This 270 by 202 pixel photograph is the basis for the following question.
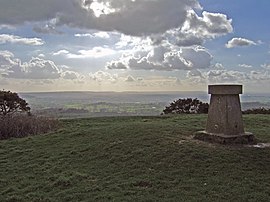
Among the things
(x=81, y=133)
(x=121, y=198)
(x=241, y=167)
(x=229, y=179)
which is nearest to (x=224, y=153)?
(x=241, y=167)

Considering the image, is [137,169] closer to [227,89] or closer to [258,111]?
[227,89]

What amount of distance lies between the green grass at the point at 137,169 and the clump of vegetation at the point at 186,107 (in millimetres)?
10896

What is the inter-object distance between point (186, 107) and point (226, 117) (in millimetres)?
13008

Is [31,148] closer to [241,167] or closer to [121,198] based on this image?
[121,198]

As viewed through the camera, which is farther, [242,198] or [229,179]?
[229,179]

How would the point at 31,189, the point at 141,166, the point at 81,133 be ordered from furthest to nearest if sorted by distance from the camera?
the point at 81,133 → the point at 141,166 → the point at 31,189

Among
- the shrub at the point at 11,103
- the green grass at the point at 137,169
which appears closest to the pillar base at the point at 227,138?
the green grass at the point at 137,169

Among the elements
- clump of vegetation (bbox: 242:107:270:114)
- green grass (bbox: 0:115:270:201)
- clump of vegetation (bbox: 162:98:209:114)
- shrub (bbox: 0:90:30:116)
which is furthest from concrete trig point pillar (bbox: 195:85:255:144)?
clump of vegetation (bbox: 242:107:270:114)

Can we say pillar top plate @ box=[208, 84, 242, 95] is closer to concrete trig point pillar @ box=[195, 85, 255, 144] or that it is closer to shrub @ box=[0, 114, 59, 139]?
concrete trig point pillar @ box=[195, 85, 255, 144]

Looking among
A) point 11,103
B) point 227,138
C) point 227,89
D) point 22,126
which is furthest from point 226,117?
point 11,103

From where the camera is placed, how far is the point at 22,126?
53.5ft

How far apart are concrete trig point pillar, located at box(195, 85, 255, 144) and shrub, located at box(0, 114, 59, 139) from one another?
807 centimetres

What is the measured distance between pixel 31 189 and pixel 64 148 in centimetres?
386

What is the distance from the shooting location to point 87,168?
31.2 ft
